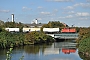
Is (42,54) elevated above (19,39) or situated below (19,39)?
below

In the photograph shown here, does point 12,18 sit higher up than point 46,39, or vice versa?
point 12,18

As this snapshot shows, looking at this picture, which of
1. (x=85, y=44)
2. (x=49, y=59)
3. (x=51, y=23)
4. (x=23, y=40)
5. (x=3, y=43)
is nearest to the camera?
(x=49, y=59)

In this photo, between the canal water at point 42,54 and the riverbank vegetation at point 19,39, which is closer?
the canal water at point 42,54

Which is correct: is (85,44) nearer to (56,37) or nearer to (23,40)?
(23,40)

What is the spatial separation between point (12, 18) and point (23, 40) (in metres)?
55.6

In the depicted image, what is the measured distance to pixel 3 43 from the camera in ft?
125

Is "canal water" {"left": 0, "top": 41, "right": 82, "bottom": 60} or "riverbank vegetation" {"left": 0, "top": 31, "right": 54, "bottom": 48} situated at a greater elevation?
"riverbank vegetation" {"left": 0, "top": 31, "right": 54, "bottom": 48}

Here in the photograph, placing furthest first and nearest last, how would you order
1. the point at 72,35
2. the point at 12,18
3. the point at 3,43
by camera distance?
the point at 12,18
the point at 72,35
the point at 3,43

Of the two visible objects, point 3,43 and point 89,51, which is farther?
point 3,43

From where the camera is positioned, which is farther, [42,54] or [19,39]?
Result: [19,39]

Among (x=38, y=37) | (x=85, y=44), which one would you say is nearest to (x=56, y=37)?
(x=38, y=37)

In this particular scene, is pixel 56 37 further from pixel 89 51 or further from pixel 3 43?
pixel 89 51

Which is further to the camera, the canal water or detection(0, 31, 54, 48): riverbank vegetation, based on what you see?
detection(0, 31, 54, 48): riverbank vegetation

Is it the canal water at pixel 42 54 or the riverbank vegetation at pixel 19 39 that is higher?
the riverbank vegetation at pixel 19 39
